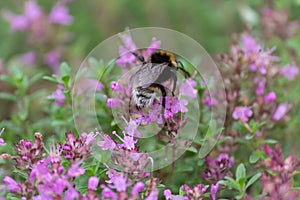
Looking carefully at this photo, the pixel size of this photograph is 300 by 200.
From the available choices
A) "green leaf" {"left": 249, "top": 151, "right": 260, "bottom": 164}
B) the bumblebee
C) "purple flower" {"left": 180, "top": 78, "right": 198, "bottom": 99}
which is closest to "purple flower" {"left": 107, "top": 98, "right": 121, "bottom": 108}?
the bumblebee

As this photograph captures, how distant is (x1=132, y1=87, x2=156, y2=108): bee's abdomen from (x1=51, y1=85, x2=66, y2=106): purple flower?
1.74ft

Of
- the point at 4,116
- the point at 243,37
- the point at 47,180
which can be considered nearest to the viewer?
the point at 47,180

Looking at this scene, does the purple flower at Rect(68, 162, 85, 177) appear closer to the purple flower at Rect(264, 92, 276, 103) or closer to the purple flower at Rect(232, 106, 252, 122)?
the purple flower at Rect(232, 106, 252, 122)

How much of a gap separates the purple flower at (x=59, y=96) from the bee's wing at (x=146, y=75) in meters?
0.44

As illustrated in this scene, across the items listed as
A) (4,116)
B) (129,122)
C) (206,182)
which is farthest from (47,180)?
(4,116)

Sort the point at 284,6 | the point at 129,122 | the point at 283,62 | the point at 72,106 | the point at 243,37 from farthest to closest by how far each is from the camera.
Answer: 1. the point at 284,6
2. the point at 283,62
3. the point at 243,37
4. the point at 72,106
5. the point at 129,122

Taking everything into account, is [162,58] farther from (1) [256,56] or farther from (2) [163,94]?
(1) [256,56]

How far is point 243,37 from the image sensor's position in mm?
3158

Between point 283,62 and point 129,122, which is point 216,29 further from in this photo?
point 129,122

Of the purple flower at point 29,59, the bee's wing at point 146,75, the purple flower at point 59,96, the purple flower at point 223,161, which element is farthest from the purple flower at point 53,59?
the purple flower at point 223,161

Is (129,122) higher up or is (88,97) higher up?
(88,97)

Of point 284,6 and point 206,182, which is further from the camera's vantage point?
point 284,6

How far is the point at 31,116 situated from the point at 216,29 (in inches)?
79.7

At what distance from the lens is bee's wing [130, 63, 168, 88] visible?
7.50 feet
